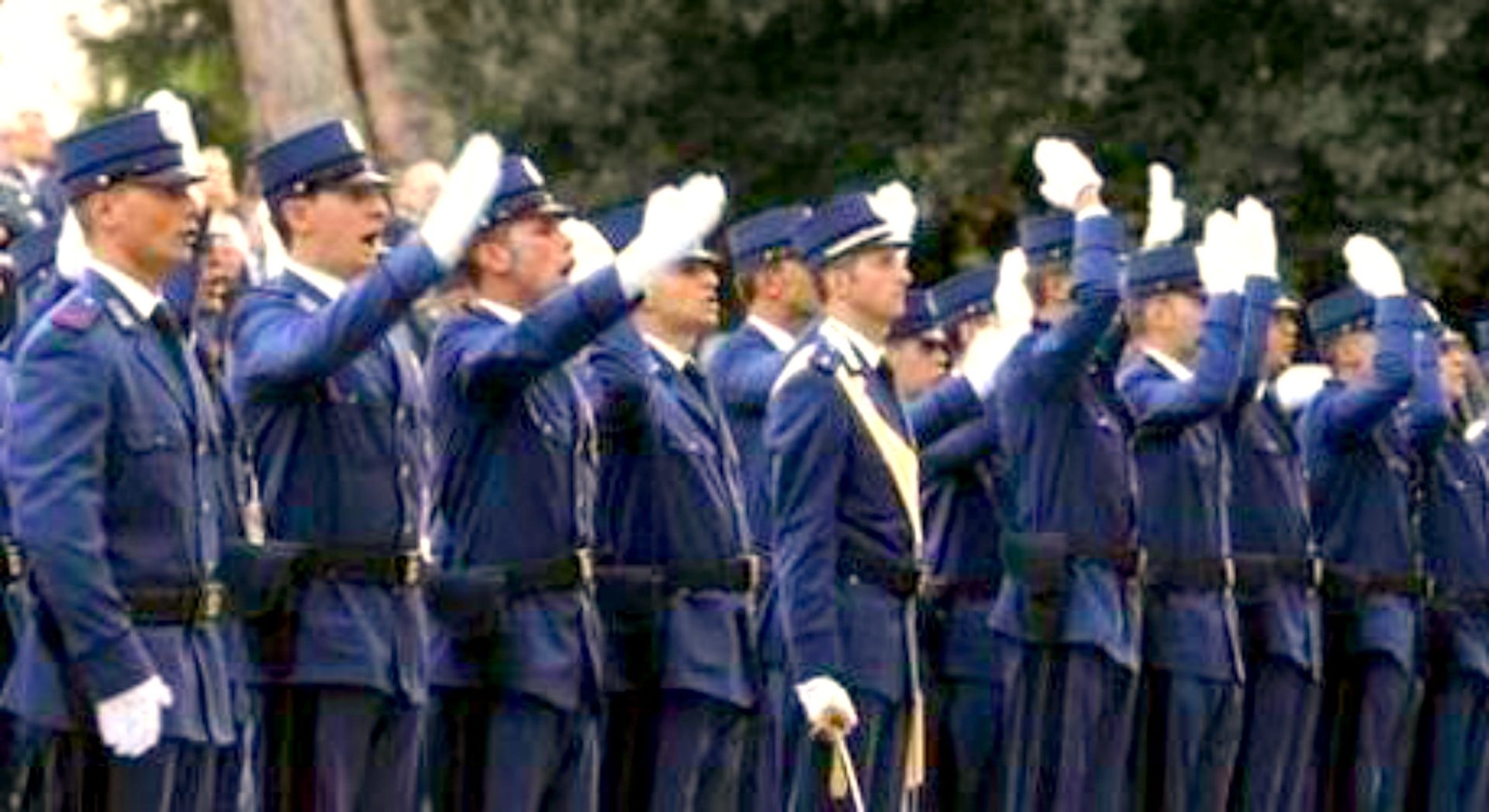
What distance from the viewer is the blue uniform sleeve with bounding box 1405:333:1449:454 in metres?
17.1

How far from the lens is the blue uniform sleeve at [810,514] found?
13898mm

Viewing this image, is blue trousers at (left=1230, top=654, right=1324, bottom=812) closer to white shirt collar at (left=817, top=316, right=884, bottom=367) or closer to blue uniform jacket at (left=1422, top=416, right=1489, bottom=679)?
blue uniform jacket at (left=1422, top=416, right=1489, bottom=679)

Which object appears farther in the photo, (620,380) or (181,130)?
(620,380)

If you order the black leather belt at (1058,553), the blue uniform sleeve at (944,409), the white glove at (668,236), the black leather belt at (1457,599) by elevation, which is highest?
the white glove at (668,236)

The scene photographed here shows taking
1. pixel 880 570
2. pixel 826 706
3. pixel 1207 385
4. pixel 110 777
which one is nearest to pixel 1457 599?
pixel 1207 385

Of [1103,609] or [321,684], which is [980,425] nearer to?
[1103,609]

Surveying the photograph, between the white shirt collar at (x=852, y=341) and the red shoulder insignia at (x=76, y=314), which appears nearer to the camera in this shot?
the red shoulder insignia at (x=76, y=314)

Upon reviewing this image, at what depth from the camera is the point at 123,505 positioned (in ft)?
37.2

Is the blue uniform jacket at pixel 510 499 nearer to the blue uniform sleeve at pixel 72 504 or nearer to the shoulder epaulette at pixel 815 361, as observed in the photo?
the shoulder epaulette at pixel 815 361

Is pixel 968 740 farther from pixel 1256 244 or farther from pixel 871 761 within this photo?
pixel 871 761

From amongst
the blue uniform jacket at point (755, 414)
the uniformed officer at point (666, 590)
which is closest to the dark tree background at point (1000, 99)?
the blue uniform jacket at point (755, 414)

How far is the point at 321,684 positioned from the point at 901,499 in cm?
240

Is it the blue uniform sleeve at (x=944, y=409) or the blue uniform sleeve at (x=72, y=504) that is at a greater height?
the blue uniform sleeve at (x=944, y=409)

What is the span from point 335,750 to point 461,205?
1.36m
